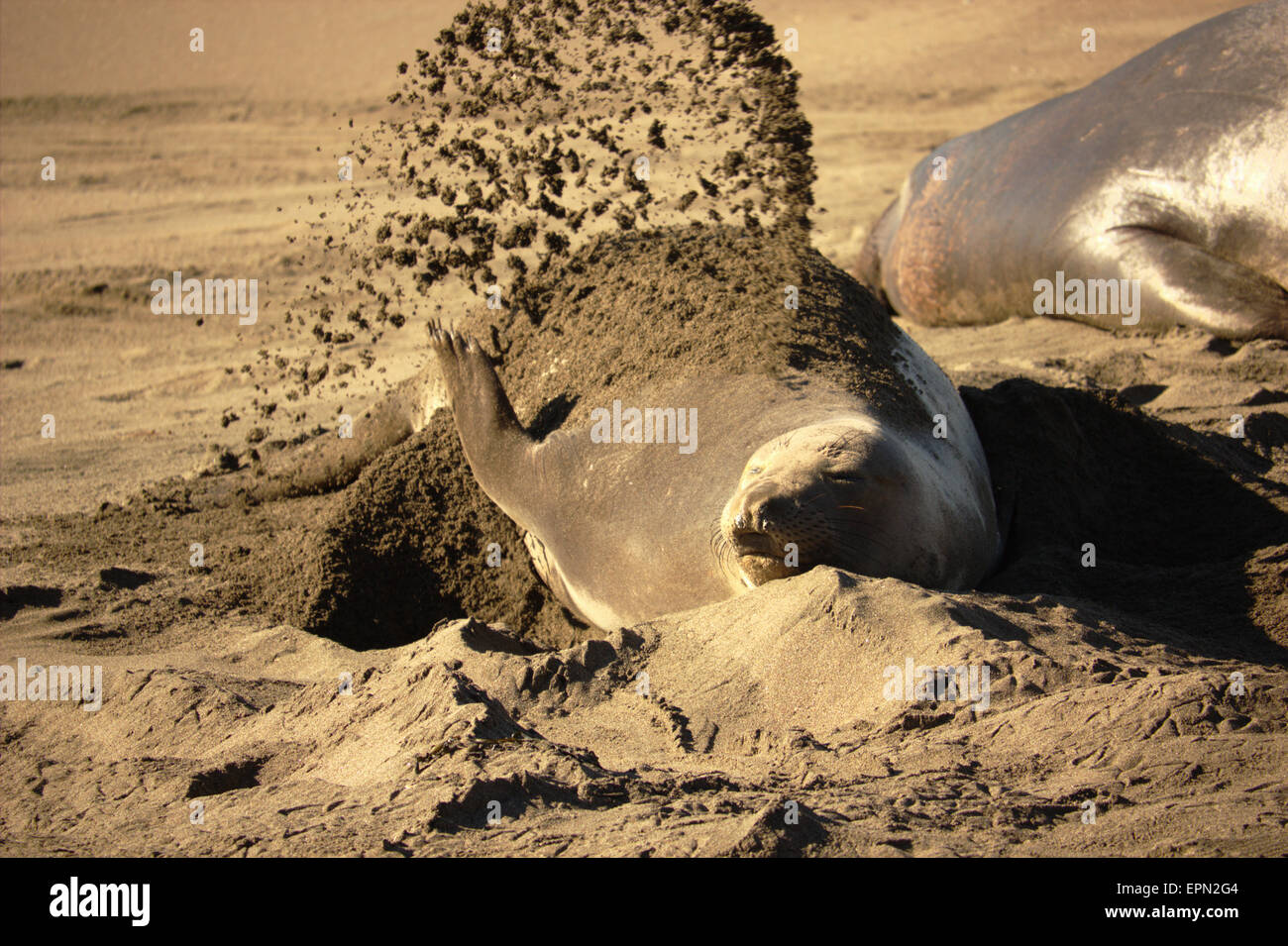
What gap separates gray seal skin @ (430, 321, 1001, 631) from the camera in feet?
10.4

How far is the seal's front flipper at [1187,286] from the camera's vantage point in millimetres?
5809

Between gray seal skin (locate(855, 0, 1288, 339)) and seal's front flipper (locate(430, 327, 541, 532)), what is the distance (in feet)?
12.7

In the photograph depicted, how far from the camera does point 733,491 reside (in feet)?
11.4

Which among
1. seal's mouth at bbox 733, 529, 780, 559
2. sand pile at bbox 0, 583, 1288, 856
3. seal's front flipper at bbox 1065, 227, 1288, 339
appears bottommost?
sand pile at bbox 0, 583, 1288, 856

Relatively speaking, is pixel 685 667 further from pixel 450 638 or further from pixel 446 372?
pixel 446 372

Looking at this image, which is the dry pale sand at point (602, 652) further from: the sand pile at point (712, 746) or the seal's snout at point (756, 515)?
the seal's snout at point (756, 515)

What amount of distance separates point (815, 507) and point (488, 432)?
1574mm

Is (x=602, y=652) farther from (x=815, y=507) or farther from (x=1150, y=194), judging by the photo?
(x=1150, y=194)

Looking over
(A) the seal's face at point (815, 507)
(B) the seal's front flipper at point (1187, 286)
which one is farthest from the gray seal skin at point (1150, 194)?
(A) the seal's face at point (815, 507)

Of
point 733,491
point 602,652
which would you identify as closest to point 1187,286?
point 733,491

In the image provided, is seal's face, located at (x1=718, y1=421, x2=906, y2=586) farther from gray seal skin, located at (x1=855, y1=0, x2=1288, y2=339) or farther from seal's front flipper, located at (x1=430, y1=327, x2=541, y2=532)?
gray seal skin, located at (x1=855, y1=0, x2=1288, y2=339)

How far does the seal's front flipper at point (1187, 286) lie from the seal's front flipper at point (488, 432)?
3814 mm

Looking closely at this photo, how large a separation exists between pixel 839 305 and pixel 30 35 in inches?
724

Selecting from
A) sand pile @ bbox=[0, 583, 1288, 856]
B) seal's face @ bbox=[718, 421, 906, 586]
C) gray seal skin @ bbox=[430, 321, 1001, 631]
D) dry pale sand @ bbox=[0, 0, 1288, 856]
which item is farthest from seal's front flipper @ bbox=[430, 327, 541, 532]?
seal's face @ bbox=[718, 421, 906, 586]
